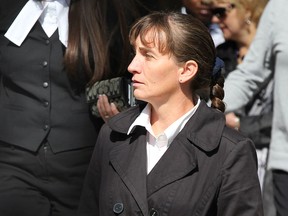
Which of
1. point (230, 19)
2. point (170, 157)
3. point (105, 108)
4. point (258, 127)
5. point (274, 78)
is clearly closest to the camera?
point (170, 157)

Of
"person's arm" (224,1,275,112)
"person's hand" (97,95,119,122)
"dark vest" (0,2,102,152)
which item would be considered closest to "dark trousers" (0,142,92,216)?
"dark vest" (0,2,102,152)

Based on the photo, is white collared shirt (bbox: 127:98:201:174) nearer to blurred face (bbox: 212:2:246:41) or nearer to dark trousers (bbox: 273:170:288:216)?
dark trousers (bbox: 273:170:288:216)

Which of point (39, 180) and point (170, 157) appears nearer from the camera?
point (170, 157)

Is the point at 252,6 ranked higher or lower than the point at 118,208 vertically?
lower

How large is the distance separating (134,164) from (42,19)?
1.11 m

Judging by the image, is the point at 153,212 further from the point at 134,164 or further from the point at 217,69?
the point at 217,69

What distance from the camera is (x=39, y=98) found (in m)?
4.25

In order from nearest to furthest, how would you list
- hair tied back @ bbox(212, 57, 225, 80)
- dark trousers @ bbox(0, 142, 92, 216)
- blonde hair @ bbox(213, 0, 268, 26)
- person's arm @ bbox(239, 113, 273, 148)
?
hair tied back @ bbox(212, 57, 225, 80) < dark trousers @ bbox(0, 142, 92, 216) < person's arm @ bbox(239, 113, 273, 148) < blonde hair @ bbox(213, 0, 268, 26)

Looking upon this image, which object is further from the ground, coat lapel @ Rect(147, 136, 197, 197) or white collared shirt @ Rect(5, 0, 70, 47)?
white collared shirt @ Rect(5, 0, 70, 47)

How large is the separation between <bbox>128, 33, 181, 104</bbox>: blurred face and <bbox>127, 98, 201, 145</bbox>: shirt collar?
11 cm

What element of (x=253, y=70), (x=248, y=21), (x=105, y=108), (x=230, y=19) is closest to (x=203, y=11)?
(x=230, y=19)

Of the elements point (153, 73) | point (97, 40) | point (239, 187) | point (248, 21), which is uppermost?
point (153, 73)

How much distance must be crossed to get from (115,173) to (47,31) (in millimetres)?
999

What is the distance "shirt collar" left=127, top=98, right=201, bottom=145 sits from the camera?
3.56 m
